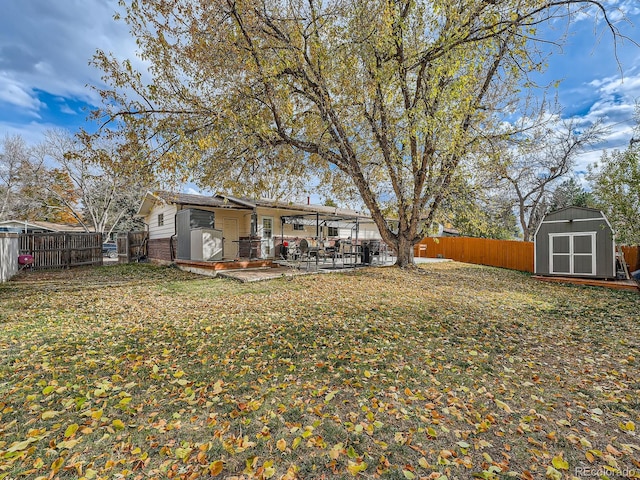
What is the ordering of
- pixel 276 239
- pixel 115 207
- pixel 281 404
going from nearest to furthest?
pixel 281 404 → pixel 276 239 → pixel 115 207

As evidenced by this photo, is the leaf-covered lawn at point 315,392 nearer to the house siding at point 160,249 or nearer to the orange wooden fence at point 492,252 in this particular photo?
the house siding at point 160,249

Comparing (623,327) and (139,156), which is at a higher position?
(139,156)

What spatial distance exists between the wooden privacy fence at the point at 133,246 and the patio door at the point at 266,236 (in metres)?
8.14

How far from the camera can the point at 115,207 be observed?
28.3m

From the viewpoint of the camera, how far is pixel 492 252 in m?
18.4

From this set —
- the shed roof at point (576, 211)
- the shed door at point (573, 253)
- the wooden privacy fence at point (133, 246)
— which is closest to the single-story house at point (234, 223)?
the wooden privacy fence at point (133, 246)

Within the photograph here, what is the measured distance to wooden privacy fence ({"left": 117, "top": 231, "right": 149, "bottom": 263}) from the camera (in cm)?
1711

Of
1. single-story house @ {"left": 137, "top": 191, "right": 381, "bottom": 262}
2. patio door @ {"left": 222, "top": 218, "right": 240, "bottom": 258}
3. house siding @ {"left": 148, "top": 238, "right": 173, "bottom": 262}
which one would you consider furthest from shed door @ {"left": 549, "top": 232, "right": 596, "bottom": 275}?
house siding @ {"left": 148, "top": 238, "right": 173, "bottom": 262}

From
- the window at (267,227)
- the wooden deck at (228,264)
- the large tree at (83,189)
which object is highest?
the large tree at (83,189)

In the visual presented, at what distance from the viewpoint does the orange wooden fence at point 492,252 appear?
1481 cm

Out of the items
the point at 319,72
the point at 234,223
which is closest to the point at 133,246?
the point at 234,223

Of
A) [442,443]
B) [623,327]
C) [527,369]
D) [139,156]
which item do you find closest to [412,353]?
[527,369]

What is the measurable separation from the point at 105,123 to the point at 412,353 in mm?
9478

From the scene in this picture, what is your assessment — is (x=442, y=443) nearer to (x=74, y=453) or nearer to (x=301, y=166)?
(x=74, y=453)
